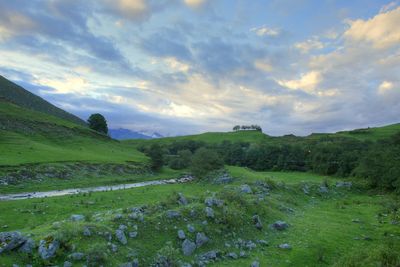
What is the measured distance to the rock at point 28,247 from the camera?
1577 centimetres

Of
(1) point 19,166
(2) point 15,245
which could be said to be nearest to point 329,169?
(1) point 19,166

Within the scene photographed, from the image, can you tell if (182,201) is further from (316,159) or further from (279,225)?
(316,159)

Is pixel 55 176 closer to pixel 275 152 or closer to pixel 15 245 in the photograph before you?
pixel 15 245

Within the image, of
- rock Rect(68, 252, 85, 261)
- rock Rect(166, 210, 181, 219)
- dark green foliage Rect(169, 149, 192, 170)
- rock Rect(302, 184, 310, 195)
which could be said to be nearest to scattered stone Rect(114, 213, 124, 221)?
rock Rect(166, 210, 181, 219)

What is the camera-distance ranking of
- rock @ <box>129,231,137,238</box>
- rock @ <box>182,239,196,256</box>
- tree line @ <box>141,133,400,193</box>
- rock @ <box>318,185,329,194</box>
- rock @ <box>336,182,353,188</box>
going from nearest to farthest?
rock @ <box>129,231,137,238</box>
rock @ <box>182,239,196,256</box>
rock @ <box>318,185,329,194</box>
tree line @ <box>141,133,400,193</box>
rock @ <box>336,182,353,188</box>

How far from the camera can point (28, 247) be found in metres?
15.9

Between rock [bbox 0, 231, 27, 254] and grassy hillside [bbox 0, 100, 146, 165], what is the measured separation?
4925 centimetres

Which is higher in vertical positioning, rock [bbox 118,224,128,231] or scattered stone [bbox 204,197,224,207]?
scattered stone [bbox 204,197,224,207]

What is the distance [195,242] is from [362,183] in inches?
1925

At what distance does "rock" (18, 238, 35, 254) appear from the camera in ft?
51.7

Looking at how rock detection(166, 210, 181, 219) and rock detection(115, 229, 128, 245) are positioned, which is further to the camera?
rock detection(166, 210, 181, 219)

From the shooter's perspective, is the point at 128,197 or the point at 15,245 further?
the point at 128,197

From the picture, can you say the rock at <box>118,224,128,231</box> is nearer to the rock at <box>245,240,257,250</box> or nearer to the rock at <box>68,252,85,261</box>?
the rock at <box>68,252,85,261</box>

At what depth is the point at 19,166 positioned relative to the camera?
196ft
